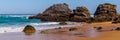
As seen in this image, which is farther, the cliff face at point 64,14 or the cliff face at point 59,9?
the cliff face at point 59,9

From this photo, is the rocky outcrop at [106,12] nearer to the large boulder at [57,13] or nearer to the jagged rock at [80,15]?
the jagged rock at [80,15]

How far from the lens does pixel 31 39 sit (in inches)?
716

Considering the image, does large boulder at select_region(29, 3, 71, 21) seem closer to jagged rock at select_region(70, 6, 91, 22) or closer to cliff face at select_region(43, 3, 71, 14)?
cliff face at select_region(43, 3, 71, 14)


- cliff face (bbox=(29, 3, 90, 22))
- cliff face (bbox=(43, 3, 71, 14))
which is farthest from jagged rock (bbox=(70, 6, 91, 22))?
cliff face (bbox=(43, 3, 71, 14))

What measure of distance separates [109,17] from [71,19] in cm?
1157

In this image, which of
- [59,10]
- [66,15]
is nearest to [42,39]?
[66,15]

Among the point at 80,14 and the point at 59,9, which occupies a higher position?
the point at 59,9

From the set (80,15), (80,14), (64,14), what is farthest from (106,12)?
(64,14)

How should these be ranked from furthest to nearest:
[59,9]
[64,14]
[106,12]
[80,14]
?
[59,9] → [64,14] → [80,14] → [106,12]

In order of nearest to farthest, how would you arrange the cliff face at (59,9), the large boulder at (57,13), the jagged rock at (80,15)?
1. the jagged rock at (80,15)
2. the large boulder at (57,13)
3. the cliff face at (59,9)

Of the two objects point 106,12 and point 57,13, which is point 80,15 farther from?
point 57,13

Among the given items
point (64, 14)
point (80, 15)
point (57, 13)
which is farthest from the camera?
point (57, 13)

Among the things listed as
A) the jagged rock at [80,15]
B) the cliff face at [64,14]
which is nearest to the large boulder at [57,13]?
the cliff face at [64,14]

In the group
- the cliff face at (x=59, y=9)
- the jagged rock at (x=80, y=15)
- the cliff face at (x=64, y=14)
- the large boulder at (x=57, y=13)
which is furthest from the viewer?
the cliff face at (x=59, y=9)
